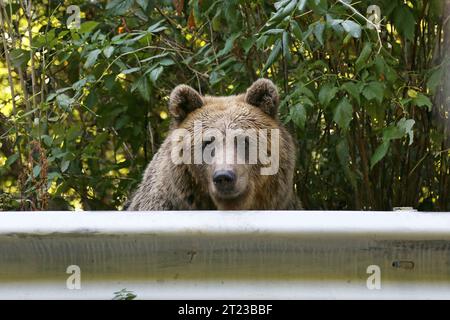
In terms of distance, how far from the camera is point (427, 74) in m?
4.96

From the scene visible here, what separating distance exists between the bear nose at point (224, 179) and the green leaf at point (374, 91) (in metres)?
0.92

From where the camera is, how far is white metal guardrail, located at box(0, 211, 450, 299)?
8.41 feet

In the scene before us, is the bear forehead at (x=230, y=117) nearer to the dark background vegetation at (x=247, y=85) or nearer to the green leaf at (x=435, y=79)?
the dark background vegetation at (x=247, y=85)

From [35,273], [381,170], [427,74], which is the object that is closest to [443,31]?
[427,74]

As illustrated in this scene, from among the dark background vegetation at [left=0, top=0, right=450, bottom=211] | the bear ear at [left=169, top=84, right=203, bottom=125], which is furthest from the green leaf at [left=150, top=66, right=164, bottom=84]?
the bear ear at [left=169, top=84, right=203, bottom=125]

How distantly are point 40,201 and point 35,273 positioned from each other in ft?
6.26

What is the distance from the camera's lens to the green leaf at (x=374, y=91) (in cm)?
430

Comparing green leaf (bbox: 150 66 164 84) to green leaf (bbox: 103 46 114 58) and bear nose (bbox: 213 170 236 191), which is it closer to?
green leaf (bbox: 103 46 114 58)

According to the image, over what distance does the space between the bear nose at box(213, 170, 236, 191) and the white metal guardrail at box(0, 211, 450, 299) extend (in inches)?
53.0

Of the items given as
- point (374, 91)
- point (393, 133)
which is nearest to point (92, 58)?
point (374, 91)

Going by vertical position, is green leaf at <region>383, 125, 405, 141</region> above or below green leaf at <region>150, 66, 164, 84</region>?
below

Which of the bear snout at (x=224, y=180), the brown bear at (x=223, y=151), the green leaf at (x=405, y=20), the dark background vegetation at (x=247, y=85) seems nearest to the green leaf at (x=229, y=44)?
the dark background vegetation at (x=247, y=85)

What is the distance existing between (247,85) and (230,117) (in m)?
1.42
